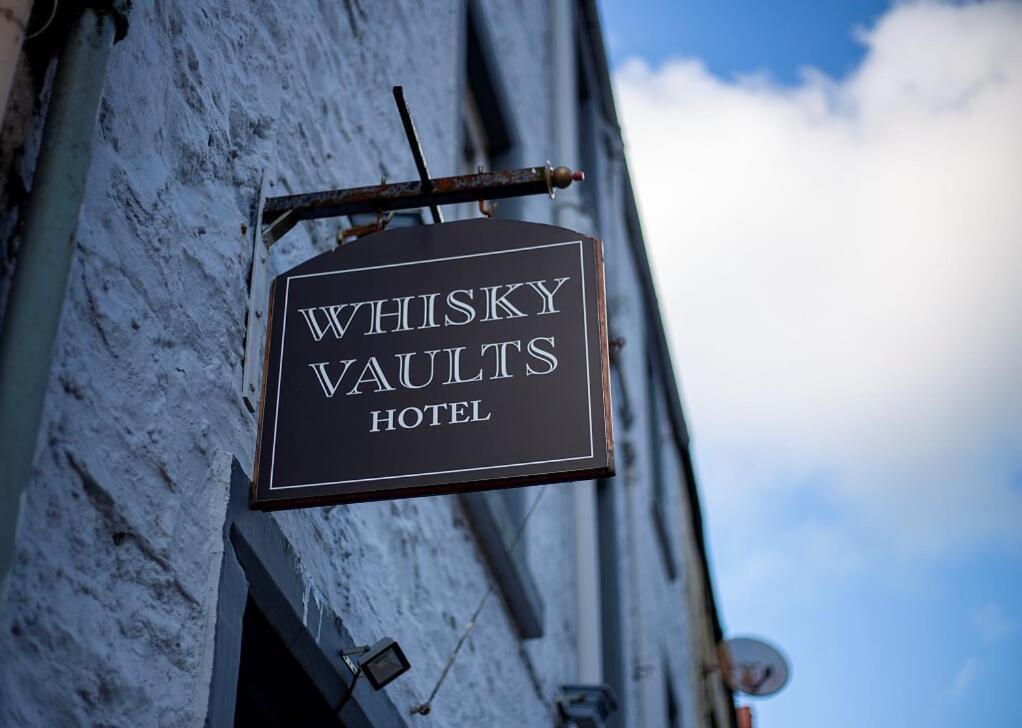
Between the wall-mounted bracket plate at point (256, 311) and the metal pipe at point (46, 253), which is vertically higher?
the wall-mounted bracket plate at point (256, 311)

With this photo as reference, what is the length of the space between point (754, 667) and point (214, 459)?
11.4 m

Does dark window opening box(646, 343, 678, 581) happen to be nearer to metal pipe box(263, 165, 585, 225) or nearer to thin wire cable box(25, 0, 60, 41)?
metal pipe box(263, 165, 585, 225)

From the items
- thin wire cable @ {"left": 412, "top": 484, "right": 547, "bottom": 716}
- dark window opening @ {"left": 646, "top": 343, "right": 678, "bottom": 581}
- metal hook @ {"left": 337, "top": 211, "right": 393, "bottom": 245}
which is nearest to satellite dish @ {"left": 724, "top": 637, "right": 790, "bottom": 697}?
dark window opening @ {"left": 646, "top": 343, "right": 678, "bottom": 581}

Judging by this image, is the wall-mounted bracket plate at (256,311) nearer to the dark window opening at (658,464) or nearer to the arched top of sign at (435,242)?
the arched top of sign at (435,242)

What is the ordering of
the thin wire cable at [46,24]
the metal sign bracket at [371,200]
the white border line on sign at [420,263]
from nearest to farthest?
the thin wire cable at [46,24] < the white border line on sign at [420,263] < the metal sign bracket at [371,200]

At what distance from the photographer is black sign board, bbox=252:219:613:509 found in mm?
3162

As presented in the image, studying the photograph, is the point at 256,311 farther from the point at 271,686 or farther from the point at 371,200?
the point at 271,686

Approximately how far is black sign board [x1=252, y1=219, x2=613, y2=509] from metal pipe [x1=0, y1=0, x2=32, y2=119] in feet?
3.44

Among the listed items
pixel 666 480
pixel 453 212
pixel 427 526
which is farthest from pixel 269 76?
pixel 666 480

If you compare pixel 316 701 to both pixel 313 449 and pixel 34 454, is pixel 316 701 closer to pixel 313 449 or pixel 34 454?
pixel 313 449

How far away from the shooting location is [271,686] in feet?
12.2

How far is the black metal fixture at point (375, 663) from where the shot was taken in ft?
12.5

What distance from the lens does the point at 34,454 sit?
2.43m

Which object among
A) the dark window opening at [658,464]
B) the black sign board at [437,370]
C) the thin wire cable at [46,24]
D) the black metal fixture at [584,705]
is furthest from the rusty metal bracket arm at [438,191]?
the dark window opening at [658,464]
